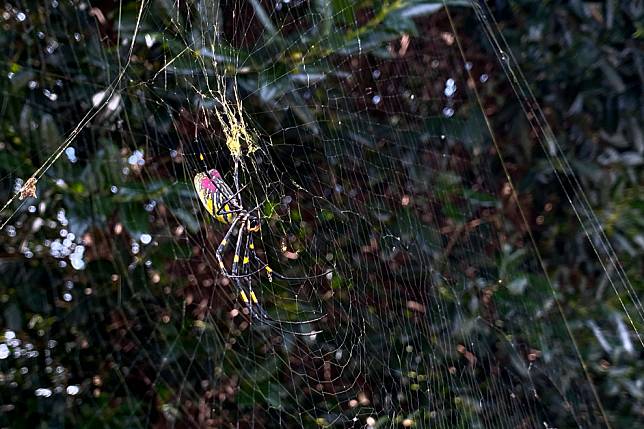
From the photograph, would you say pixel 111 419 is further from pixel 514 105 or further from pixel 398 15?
pixel 514 105

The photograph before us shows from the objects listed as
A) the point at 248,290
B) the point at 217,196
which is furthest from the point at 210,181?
the point at 248,290

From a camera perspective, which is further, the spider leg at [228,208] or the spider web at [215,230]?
the spider web at [215,230]

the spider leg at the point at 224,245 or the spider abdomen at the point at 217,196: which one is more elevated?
the spider abdomen at the point at 217,196

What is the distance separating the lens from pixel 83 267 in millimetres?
943

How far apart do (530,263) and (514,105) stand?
11.1 inches

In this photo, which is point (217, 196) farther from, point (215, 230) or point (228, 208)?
point (215, 230)

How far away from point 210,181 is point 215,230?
156 mm

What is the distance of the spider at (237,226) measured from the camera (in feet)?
2.54

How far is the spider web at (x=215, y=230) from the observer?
0.89 m

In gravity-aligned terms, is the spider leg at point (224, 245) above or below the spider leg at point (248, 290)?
above

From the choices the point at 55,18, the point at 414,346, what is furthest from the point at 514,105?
the point at 55,18

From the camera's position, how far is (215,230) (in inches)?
36.1

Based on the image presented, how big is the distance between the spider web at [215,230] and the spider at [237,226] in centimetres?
2

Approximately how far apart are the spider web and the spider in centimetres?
2
